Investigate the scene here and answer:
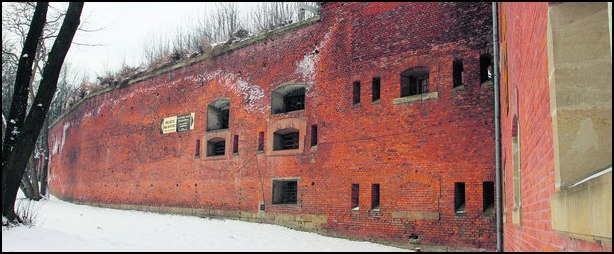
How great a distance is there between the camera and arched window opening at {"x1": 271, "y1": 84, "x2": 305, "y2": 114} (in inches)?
525

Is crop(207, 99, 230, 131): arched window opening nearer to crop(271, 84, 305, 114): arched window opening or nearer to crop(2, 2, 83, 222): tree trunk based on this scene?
crop(271, 84, 305, 114): arched window opening

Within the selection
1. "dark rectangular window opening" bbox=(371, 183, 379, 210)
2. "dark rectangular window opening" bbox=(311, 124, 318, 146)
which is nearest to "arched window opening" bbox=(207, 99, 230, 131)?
"dark rectangular window opening" bbox=(311, 124, 318, 146)

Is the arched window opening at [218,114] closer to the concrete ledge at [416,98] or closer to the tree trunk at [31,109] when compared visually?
the concrete ledge at [416,98]

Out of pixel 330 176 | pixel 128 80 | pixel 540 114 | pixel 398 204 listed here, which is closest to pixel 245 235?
pixel 330 176

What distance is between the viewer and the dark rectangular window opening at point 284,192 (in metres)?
13.0

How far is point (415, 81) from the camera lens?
1099cm

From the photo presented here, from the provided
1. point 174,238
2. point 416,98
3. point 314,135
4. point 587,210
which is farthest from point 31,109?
point 587,210

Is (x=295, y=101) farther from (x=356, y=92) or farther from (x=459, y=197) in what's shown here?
(x=459, y=197)

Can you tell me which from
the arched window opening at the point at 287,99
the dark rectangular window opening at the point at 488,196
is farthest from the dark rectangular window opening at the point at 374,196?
the arched window opening at the point at 287,99

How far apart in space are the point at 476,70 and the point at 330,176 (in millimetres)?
3958

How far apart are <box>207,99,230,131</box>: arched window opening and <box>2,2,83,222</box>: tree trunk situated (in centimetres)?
683

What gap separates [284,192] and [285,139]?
138 cm

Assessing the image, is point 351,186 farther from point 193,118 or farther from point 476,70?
point 193,118

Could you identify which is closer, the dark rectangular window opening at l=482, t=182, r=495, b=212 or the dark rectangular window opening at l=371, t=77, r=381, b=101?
the dark rectangular window opening at l=482, t=182, r=495, b=212
